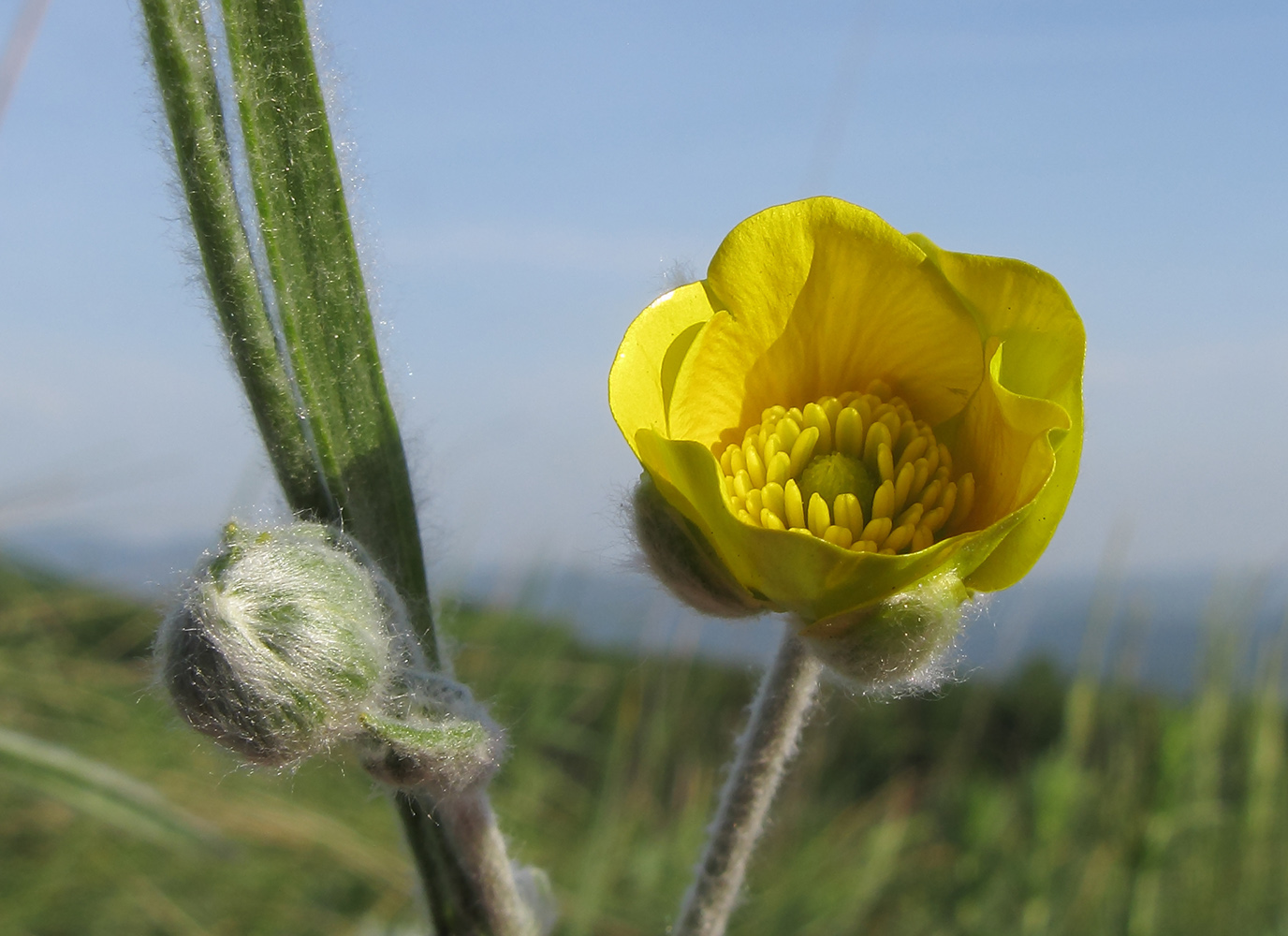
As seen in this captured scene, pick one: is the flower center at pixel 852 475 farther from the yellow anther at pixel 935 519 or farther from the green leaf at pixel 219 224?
the green leaf at pixel 219 224

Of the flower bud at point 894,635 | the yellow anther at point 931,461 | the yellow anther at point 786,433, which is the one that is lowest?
the flower bud at point 894,635

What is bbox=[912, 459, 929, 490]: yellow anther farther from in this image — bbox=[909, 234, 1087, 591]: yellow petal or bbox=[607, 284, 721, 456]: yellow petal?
bbox=[607, 284, 721, 456]: yellow petal

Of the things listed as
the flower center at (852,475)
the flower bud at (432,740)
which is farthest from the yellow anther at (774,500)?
the flower bud at (432,740)

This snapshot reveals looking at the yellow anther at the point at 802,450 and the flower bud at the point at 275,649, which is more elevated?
the yellow anther at the point at 802,450

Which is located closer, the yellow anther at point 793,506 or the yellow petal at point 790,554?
the yellow petal at point 790,554

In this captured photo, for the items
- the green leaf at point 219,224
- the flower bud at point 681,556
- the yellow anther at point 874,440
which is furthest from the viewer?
the yellow anther at point 874,440

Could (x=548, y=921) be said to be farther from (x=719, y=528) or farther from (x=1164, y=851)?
(x=1164, y=851)

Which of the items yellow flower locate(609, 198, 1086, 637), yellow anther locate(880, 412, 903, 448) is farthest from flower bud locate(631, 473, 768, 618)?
yellow anther locate(880, 412, 903, 448)

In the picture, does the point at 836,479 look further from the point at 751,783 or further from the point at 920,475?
the point at 751,783
